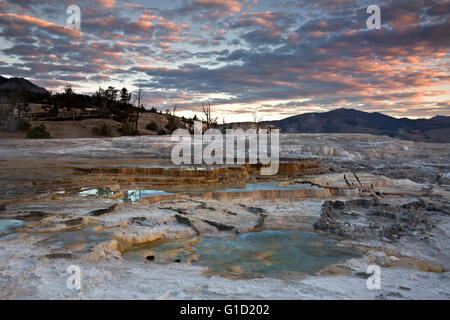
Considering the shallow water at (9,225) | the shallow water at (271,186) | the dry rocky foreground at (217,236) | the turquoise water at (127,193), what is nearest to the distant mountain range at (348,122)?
the shallow water at (271,186)

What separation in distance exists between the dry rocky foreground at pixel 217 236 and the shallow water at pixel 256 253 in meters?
0.02

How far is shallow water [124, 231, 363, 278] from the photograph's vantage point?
14.1 ft

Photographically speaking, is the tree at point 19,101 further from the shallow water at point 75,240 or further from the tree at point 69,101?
the shallow water at point 75,240

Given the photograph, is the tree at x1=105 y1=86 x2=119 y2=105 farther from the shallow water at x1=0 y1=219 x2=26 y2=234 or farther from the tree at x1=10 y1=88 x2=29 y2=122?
the shallow water at x1=0 y1=219 x2=26 y2=234

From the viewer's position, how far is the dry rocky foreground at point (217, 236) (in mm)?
3301

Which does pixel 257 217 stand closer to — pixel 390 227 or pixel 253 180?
pixel 390 227

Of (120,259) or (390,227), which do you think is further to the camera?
(390,227)

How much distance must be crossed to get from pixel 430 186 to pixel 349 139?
53.4 ft

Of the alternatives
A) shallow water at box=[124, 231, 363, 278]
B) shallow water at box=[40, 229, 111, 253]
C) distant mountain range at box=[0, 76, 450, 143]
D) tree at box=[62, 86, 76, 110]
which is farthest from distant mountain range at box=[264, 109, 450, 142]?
shallow water at box=[40, 229, 111, 253]

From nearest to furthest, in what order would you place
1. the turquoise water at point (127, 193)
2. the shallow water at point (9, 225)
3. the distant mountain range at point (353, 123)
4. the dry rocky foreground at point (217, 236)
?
the dry rocky foreground at point (217, 236), the shallow water at point (9, 225), the turquoise water at point (127, 193), the distant mountain range at point (353, 123)

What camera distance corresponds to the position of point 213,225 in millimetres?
5977

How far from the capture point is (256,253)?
16.0 feet

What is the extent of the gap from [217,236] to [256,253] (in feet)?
3.10
